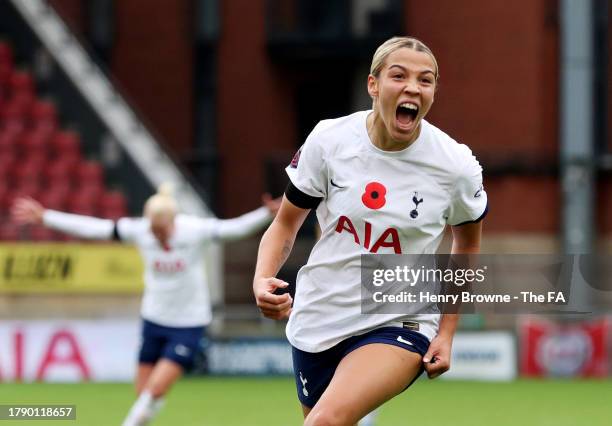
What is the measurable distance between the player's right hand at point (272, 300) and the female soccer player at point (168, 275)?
14.9ft

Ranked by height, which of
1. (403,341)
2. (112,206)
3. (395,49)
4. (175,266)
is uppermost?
(112,206)

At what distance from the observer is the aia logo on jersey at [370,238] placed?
18.1ft

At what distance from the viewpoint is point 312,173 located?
561 cm

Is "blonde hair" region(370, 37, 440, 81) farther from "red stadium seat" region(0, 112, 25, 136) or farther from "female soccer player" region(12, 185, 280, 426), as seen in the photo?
"red stadium seat" region(0, 112, 25, 136)

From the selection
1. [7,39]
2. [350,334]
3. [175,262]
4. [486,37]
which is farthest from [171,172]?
[350,334]

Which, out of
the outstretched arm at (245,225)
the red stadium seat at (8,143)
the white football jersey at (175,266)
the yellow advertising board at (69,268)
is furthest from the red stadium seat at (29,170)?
the outstretched arm at (245,225)

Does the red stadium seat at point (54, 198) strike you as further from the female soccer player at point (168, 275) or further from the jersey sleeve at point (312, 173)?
the jersey sleeve at point (312, 173)

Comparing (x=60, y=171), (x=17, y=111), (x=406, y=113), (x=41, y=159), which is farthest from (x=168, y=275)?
(x=17, y=111)

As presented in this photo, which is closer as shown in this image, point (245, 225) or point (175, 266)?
point (175, 266)

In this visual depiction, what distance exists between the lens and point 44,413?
11867 millimetres

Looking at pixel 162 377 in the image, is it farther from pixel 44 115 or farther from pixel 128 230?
pixel 44 115

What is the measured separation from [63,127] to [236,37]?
3853mm

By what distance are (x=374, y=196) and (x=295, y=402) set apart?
29.3 feet

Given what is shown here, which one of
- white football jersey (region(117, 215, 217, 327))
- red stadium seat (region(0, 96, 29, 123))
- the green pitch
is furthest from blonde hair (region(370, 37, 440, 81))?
red stadium seat (region(0, 96, 29, 123))
